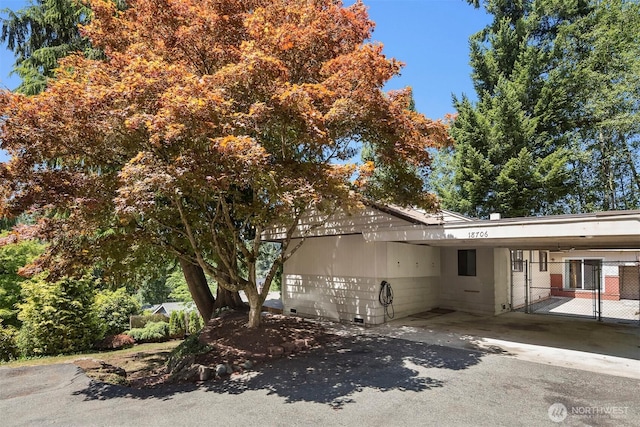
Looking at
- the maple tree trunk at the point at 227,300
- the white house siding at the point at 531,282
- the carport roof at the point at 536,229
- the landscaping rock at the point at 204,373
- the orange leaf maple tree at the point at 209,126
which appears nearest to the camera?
the orange leaf maple tree at the point at 209,126

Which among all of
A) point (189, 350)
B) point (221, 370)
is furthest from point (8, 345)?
point (221, 370)

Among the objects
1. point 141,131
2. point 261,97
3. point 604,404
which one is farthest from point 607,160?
point 141,131

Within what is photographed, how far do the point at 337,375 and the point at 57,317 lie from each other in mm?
9074

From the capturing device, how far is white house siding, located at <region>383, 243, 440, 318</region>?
10.7m

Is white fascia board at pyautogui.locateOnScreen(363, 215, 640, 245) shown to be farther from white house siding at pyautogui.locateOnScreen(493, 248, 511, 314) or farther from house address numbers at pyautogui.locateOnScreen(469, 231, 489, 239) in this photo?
white house siding at pyautogui.locateOnScreen(493, 248, 511, 314)

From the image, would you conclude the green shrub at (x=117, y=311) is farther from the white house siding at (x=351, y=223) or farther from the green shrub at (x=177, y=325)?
the white house siding at (x=351, y=223)

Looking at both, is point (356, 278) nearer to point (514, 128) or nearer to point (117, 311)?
point (117, 311)

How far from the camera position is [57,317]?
34.9ft

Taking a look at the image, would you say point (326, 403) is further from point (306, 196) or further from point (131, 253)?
point (131, 253)

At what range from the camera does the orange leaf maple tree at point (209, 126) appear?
5.89 meters

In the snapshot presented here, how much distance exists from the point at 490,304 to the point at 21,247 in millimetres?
16552

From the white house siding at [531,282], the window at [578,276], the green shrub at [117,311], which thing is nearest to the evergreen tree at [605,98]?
the window at [578,276]

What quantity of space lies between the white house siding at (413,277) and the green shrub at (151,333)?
9010 millimetres

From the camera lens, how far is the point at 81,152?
6.73 m
